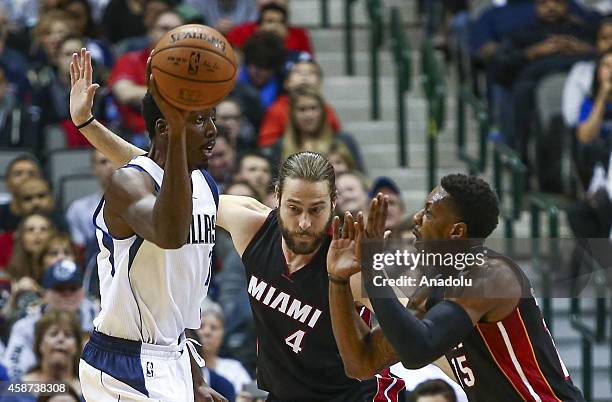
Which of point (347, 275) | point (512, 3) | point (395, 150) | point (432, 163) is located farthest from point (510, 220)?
point (347, 275)

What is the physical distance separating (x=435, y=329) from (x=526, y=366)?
521 mm

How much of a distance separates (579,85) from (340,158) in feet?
7.23

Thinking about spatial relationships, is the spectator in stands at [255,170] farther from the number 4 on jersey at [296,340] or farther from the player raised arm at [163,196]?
the player raised arm at [163,196]

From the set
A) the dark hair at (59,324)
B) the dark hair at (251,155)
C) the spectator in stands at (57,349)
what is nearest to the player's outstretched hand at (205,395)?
the spectator in stands at (57,349)

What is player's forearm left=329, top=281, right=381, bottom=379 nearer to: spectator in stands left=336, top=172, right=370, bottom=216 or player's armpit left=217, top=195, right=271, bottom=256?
player's armpit left=217, top=195, right=271, bottom=256

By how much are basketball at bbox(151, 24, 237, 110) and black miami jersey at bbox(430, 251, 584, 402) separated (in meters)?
1.27

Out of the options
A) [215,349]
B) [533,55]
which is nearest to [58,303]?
[215,349]

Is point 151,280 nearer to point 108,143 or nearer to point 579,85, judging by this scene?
point 108,143

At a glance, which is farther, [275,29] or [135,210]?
[275,29]

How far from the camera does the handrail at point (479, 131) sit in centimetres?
1124

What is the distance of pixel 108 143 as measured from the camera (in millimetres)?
6426

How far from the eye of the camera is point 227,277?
31.2ft

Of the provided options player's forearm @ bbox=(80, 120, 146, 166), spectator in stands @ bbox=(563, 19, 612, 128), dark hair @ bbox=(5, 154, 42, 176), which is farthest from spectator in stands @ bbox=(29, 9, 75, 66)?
player's forearm @ bbox=(80, 120, 146, 166)

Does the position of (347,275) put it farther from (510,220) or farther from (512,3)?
(512,3)
